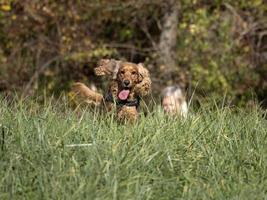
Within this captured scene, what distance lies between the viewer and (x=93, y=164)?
201 inches

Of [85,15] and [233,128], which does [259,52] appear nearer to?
[85,15]

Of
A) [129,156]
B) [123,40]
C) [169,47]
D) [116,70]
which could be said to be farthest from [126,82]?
[123,40]

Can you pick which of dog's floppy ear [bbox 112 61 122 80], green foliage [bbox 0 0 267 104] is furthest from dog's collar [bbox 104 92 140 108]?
green foliage [bbox 0 0 267 104]

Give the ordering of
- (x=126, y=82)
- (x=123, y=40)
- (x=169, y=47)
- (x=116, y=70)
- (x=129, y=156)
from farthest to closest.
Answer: (x=123, y=40) < (x=169, y=47) < (x=116, y=70) < (x=126, y=82) < (x=129, y=156)

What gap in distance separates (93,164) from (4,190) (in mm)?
517

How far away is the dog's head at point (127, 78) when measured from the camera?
6289mm

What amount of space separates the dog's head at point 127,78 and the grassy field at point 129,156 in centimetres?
23

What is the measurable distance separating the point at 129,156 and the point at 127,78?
3.51 ft

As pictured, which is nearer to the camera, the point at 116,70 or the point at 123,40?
the point at 116,70

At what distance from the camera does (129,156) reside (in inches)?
210

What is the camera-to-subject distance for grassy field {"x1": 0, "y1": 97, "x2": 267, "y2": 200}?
499 centimetres

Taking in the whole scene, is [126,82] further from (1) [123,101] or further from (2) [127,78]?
(1) [123,101]

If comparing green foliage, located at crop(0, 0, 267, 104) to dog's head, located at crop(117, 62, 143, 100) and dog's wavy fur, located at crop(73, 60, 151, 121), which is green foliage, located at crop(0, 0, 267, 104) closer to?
dog's wavy fur, located at crop(73, 60, 151, 121)

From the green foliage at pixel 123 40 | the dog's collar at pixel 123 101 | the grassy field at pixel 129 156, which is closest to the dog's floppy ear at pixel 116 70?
the dog's collar at pixel 123 101
